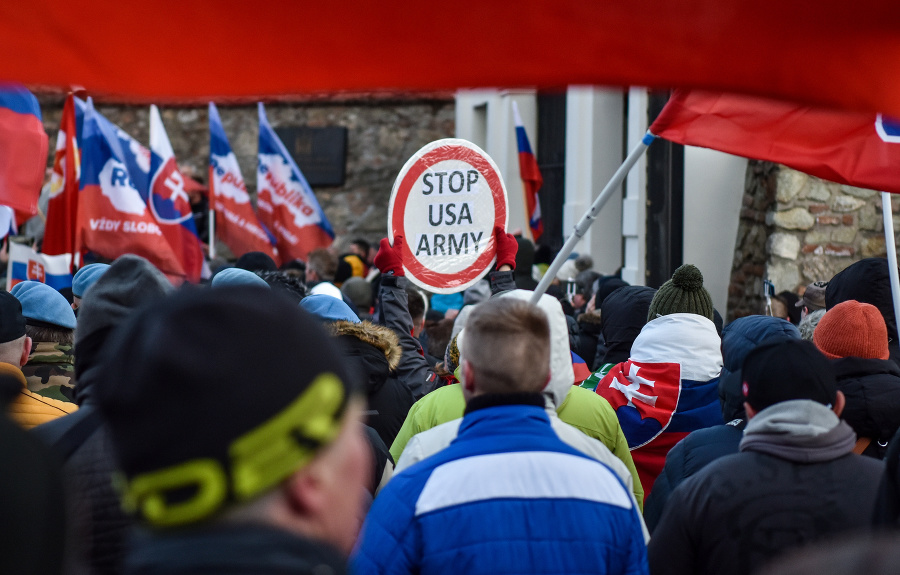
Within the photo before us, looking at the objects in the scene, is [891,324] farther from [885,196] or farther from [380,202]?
[380,202]

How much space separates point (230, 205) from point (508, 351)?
26.8 feet

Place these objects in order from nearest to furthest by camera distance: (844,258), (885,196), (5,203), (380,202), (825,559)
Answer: (825,559) < (885,196) < (5,203) < (844,258) < (380,202)

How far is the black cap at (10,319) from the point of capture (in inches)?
127

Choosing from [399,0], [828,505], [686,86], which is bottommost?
[828,505]

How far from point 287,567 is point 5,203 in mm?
5010

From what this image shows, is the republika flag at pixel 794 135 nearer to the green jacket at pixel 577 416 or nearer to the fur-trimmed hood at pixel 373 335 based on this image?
the green jacket at pixel 577 416

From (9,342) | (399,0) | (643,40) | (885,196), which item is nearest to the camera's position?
(399,0)

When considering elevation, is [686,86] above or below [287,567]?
above

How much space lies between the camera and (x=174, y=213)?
27.4 ft

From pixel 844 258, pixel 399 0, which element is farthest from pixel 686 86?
pixel 844 258

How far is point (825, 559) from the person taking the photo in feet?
3.14

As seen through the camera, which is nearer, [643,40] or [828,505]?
[643,40]

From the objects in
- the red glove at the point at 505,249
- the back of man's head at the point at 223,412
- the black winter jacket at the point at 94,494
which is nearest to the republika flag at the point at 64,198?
the red glove at the point at 505,249

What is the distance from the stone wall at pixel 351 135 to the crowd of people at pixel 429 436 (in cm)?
1332
